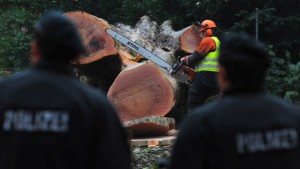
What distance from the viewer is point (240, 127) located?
2395mm

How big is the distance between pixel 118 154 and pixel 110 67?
22.7 ft

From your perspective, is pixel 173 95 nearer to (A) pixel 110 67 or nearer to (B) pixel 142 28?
(A) pixel 110 67

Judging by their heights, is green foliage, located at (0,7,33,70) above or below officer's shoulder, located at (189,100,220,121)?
above

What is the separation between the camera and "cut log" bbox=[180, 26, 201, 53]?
9891 millimetres

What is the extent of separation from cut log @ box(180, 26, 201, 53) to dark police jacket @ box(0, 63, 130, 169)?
24.6ft

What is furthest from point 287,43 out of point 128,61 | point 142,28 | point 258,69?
point 258,69

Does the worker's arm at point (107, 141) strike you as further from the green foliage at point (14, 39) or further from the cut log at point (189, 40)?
the green foliage at point (14, 39)

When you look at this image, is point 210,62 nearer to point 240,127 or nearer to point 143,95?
point 143,95

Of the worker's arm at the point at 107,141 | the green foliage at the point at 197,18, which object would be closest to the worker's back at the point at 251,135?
the worker's arm at the point at 107,141

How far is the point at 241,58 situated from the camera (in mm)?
2432

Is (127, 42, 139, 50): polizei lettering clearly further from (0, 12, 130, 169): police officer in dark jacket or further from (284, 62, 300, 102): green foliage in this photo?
(0, 12, 130, 169): police officer in dark jacket

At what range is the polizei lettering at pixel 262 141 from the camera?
7.77 ft

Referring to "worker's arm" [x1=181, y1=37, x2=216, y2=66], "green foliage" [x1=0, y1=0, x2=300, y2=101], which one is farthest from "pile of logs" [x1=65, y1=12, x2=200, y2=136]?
"green foliage" [x1=0, y1=0, x2=300, y2=101]

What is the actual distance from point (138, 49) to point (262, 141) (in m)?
6.61
